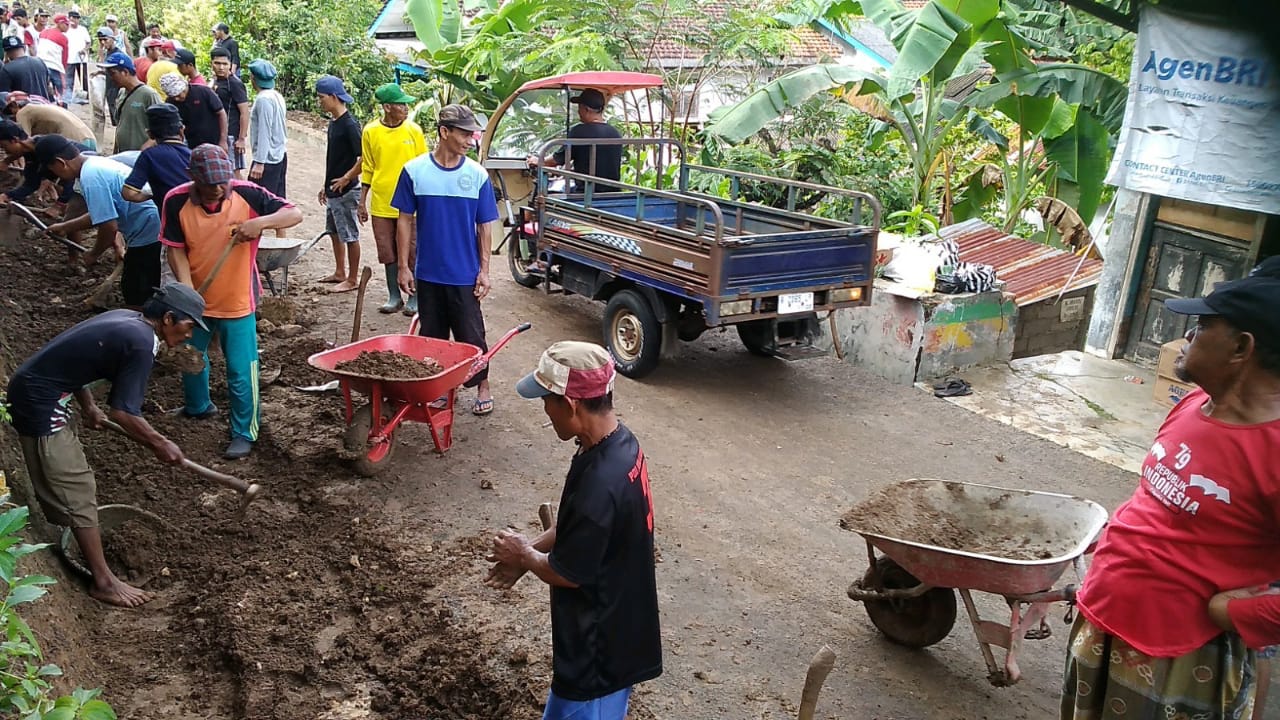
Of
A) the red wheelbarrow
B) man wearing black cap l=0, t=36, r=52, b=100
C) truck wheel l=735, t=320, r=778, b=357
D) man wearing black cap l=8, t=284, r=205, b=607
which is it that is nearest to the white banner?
A: truck wheel l=735, t=320, r=778, b=357

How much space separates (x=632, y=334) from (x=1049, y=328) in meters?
4.25

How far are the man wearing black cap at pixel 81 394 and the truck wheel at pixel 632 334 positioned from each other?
3.95 metres

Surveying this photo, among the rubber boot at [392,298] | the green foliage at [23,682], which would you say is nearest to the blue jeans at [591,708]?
the green foliage at [23,682]

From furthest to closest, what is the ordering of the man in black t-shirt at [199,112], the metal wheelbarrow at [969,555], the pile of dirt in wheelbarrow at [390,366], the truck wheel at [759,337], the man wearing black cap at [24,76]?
the man wearing black cap at [24,76] → the man in black t-shirt at [199,112] → the truck wheel at [759,337] → the pile of dirt in wheelbarrow at [390,366] → the metal wheelbarrow at [969,555]

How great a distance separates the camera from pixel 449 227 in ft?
21.4

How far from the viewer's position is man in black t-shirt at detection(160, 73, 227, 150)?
970cm

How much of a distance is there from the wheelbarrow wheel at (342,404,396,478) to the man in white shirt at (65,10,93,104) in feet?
56.5

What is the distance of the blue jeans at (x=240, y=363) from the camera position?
6.05m

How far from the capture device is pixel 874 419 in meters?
7.84

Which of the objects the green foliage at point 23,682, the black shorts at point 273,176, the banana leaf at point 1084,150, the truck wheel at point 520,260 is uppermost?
the banana leaf at point 1084,150

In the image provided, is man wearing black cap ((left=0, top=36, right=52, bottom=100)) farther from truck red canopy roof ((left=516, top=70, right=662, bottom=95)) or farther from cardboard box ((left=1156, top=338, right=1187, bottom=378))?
cardboard box ((left=1156, top=338, right=1187, bottom=378))

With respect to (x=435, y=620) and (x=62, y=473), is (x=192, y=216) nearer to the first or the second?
(x=62, y=473)

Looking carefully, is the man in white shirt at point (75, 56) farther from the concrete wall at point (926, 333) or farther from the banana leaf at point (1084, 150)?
the banana leaf at point (1084, 150)

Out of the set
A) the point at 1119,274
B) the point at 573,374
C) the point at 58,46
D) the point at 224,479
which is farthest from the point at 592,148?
the point at 58,46
